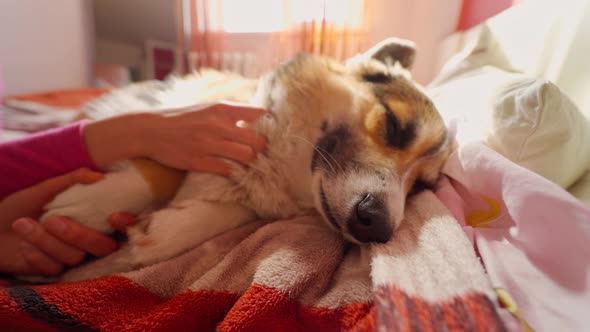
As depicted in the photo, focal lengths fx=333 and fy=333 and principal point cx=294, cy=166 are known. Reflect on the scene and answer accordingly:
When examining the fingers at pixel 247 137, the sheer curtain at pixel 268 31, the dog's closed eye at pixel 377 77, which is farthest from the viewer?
the sheer curtain at pixel 268 31

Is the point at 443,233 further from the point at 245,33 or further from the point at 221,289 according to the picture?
the point at 245,33

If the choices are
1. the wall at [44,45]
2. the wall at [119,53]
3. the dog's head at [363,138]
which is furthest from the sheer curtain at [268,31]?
the dog's head at [363,138]

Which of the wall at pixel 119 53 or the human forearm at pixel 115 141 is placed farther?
the wall at pixel 119 53

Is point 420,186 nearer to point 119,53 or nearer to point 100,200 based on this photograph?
point 100,200

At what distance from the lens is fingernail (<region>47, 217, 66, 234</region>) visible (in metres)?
0.76

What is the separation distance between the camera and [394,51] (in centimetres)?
135

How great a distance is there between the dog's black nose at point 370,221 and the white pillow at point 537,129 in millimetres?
337

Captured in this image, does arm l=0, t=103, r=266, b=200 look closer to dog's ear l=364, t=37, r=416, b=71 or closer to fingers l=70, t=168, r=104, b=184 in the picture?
fingers l=70, t=168, r=104, b=184

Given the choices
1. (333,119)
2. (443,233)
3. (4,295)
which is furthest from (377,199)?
(4,295)

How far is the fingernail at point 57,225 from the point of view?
0.76 meters

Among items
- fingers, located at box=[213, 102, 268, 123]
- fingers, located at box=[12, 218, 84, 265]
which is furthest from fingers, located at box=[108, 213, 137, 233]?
fingers, located at box=[213, 102, 268, 123]

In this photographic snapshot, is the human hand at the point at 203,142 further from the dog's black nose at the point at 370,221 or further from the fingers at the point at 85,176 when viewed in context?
the dog's black nose at the point at 370,221

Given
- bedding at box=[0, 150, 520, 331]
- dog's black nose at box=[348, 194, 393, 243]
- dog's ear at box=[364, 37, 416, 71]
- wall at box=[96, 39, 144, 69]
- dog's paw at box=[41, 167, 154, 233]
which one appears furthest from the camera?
wall at box=[96, 39, 144, 69]

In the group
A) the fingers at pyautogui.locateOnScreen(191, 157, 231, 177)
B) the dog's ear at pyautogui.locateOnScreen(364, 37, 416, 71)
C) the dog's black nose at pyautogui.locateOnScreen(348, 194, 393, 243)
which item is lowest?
the dog's black nose at pyautogui.locateOnScreen(348, 194, 393, 243)
